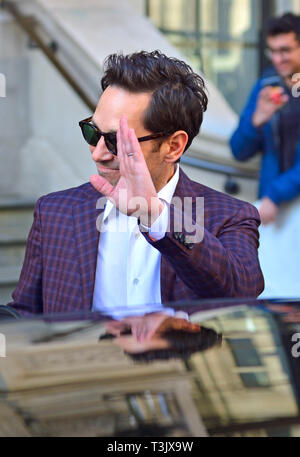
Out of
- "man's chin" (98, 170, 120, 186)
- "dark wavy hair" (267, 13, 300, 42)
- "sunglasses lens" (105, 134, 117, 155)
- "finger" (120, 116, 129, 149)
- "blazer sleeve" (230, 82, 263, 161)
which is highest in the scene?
"dark wavy hair" (267, 13, 300, 42)

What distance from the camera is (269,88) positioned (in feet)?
16.3

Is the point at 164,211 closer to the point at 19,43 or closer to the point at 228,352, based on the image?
the point at 228,352

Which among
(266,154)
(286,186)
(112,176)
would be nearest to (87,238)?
(112,176)

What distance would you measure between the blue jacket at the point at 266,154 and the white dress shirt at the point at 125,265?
2.29m

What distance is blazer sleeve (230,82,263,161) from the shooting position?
16.8 ft

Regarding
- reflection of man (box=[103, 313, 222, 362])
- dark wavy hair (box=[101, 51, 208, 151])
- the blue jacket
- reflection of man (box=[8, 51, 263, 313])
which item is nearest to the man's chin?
reflection of man (box=[8, 51, 263, 313])

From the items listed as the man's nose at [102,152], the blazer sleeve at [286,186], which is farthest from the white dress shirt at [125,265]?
the blazer sleeve at [286,186]

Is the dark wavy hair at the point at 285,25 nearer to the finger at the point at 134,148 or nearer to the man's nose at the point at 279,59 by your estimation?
the man's nose at the point at 279,59

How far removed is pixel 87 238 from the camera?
2754mm

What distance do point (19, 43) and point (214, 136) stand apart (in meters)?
1.79

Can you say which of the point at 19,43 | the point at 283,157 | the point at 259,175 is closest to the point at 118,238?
the point at 283,157

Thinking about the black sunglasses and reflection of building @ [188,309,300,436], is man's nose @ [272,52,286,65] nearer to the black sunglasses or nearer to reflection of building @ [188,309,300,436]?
the black sunglasses

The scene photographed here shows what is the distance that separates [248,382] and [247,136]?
11.9ft

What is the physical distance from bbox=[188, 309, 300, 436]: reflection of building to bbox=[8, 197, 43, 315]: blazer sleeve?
0.95 metres
